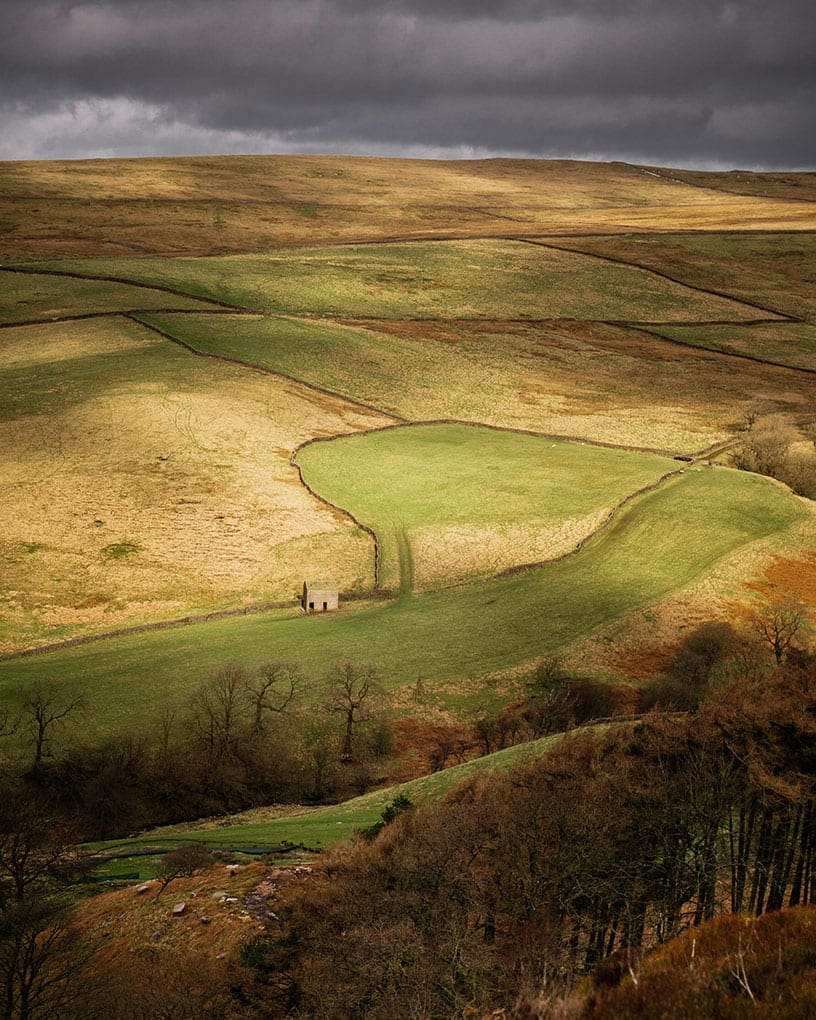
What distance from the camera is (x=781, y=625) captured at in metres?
48.9

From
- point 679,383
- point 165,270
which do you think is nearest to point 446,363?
point 679,383

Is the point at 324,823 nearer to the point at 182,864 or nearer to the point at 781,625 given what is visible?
the point at 182,864

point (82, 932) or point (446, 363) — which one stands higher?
point (446, 363)

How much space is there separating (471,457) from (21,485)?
38.5m

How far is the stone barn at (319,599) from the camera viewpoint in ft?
173

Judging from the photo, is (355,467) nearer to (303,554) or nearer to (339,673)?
(303,554)

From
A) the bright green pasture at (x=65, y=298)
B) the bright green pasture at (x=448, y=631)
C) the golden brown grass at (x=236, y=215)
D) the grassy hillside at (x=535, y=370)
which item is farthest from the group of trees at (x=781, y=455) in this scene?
the golden brown grass at (x=236, y=215)

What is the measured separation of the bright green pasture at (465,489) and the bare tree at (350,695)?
11997mm

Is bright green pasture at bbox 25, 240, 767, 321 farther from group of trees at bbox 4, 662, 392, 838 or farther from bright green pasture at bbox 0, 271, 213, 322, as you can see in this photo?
group of trees at bbox 4, 662, 392, 838

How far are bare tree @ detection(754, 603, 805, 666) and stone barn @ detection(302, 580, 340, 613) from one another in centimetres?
2585

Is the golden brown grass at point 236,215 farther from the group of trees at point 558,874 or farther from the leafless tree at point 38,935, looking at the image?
the group of trees at point 558,874

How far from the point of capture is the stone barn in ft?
173

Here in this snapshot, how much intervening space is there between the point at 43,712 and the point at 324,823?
15029 millimetres

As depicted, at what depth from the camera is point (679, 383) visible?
104688 mm
